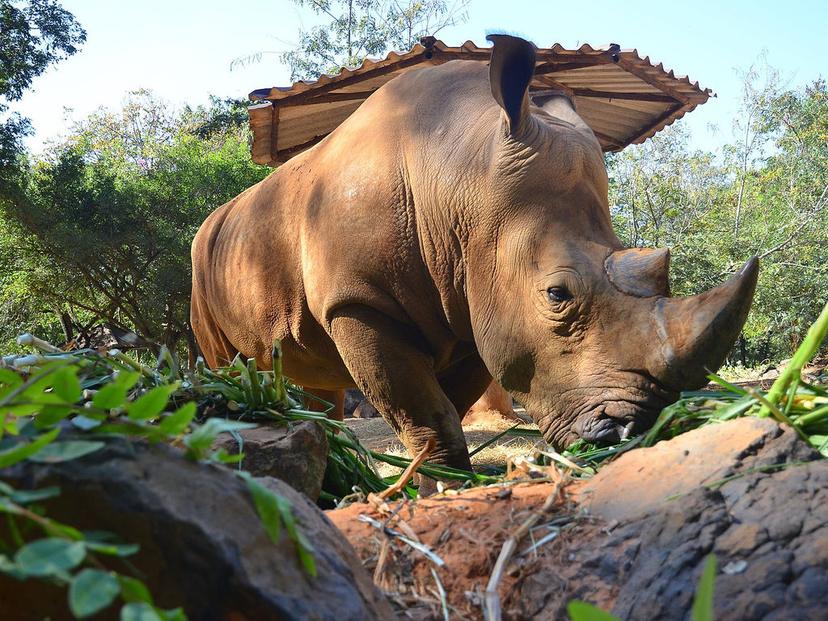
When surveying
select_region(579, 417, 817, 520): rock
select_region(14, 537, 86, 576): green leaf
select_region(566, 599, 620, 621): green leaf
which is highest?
select_region(14, 537, 86, 576): green leaf

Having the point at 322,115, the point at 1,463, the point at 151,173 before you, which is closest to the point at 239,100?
the point at 151,173

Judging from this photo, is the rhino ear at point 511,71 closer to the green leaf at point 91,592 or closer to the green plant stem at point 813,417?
the green plant stem at point 813,417

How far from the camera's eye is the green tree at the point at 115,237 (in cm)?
1730

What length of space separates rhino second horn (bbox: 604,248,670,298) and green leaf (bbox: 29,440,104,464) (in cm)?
296

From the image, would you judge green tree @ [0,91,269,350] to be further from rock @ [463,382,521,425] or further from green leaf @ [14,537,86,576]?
green leaf @ [14,537,86,576]

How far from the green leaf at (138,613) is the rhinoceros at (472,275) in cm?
276

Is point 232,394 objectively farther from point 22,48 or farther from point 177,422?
point 22,48

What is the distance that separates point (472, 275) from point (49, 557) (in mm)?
3627

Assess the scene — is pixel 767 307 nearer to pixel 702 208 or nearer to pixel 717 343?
pixel 702 208

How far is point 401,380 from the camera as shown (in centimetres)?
472

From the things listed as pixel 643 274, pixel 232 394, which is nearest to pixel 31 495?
pixel 232 394

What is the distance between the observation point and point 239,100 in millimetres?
26562

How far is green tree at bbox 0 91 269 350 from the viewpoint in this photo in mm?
17297

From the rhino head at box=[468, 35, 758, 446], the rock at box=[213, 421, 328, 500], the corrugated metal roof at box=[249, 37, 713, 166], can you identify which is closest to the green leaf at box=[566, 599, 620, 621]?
the rock at box=[213, 421, 328, 500]
